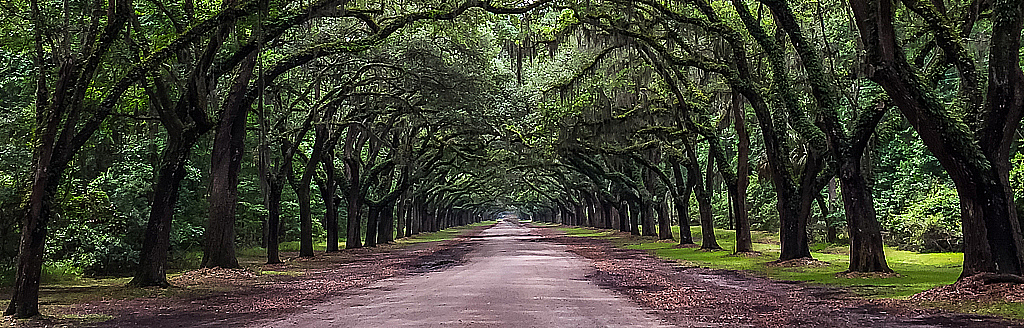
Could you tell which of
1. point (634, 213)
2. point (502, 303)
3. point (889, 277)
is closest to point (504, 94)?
point (889, 277)

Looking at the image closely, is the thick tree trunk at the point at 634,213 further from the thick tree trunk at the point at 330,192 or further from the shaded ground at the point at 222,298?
the shaded ground at the point at 222,298

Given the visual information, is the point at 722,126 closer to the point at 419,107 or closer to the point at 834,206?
the point at 834,206

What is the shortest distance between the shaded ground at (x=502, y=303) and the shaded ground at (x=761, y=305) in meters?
0.02

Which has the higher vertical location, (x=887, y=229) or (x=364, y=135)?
(x=364, y=135)

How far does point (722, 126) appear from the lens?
31.7m

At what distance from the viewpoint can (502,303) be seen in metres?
12.3

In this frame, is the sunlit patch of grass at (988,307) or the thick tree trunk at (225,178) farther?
the thick tree trunk at (225,178)

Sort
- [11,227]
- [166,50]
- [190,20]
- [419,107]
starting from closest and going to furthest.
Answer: [166,50] → [190,20] → [11,227] → [419,107]

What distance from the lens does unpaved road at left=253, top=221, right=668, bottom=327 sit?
10.1 metres

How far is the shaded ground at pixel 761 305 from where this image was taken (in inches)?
404

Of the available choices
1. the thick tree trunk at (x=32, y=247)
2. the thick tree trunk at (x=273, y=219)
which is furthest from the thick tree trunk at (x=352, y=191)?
the thick tree trunk at (x=32, y=247)

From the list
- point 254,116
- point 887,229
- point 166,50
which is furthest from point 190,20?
point 887,229

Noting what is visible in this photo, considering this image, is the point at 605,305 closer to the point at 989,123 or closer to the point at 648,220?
the point at 989,123

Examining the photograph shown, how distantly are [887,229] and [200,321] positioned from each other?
94.5ft
